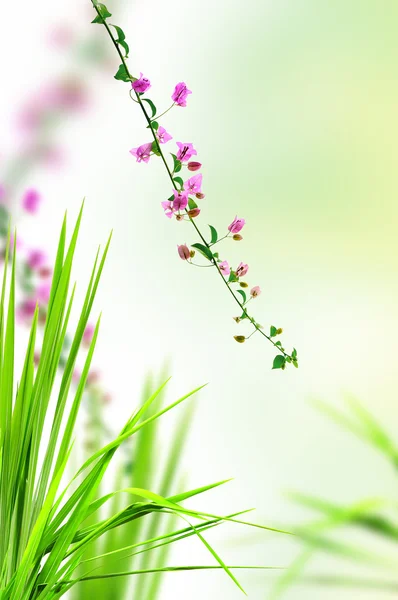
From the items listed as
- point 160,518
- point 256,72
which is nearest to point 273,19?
point 256,72

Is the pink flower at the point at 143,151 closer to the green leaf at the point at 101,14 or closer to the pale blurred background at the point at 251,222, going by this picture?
the green leaf at the point at 101,14

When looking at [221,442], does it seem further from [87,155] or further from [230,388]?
[87,155]

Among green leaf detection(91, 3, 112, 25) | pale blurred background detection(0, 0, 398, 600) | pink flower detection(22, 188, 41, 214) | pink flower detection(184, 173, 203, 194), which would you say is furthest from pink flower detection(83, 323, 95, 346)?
green leaf detection(91, 3, 112, 25)

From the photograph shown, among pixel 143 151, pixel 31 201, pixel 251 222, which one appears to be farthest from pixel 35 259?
pixel 143 151

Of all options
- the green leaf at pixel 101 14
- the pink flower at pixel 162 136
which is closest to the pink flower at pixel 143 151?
the pink flower at pixel 162 136

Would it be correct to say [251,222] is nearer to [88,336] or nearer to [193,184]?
[88,336]

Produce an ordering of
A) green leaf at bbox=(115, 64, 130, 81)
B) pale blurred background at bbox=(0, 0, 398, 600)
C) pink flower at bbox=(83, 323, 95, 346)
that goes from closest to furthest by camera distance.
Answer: green leaf at bbox=(115, 64, 130, 81) < pink flower at bbox=(83, 323, 95, 346) < pale blurred background at bbox=(0, 0, 398, 600)

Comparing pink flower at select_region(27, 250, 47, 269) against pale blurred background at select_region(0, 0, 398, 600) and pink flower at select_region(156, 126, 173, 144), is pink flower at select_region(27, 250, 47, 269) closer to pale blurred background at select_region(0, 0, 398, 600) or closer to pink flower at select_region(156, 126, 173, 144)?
pale blurred background at select_region(0, 0, 398, 600)
